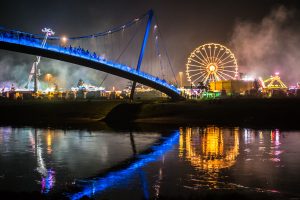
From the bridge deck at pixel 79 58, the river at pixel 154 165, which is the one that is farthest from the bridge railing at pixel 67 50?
the river at pixel 154 165

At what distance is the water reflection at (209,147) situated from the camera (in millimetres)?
20672

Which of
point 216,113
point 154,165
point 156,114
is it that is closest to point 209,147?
point 154,165

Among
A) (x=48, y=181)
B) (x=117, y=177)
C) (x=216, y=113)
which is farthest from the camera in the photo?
(x=216, y=113)

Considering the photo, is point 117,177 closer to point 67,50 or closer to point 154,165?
point 154,165

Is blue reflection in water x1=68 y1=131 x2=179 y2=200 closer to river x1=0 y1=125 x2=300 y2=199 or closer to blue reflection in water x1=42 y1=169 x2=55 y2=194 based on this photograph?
river x1=0 y1=125 x2=300 y2=199

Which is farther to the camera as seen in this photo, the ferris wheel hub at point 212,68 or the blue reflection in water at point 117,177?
the ferris wheel hub at point 212,68

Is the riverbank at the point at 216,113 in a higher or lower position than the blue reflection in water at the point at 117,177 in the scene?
higher

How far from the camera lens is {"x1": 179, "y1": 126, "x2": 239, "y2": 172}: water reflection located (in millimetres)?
20672

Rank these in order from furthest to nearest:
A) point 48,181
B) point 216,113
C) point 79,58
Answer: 1. point 79,58
2. point 216,113
3. point 48,181

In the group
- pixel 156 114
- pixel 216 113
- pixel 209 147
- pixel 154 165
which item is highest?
pixel 216 113

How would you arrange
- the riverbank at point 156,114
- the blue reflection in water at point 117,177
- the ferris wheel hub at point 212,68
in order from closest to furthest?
the blue reflection in water at point 117,177
the riverbank at point 156,114
the ferris wheel hub at point 212,68

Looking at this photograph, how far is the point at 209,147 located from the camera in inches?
1013

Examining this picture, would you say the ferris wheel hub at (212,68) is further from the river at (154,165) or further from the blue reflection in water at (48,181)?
the blue reflection in water at (48,181)

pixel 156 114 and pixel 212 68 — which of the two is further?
pixel 212 68
